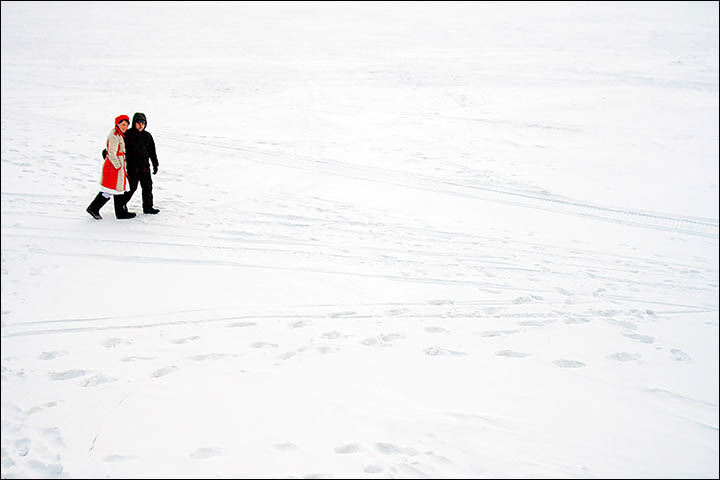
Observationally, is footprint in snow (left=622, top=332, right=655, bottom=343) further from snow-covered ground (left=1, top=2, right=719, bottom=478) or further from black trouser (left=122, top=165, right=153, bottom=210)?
black trouser (left=122, top=165, right=153, bottom=210)

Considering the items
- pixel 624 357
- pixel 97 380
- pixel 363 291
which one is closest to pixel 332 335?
pixel 363 291

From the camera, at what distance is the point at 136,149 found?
6922 mm

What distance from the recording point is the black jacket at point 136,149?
6879 mm

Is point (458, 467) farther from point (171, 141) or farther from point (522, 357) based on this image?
point (171, 141)

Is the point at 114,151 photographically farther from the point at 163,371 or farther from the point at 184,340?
the point at 163,371

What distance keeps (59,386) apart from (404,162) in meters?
7.74

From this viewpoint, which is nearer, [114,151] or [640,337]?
[640,337]

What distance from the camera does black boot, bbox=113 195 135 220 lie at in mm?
7055

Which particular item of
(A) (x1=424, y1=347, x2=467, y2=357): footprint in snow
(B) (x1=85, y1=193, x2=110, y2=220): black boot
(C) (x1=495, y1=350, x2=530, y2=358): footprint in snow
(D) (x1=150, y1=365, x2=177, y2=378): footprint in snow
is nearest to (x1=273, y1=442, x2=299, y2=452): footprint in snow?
(D) (x1=150, y1=365, x2=177, y2=378): footprint in snow

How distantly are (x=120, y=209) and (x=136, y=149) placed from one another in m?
0.79

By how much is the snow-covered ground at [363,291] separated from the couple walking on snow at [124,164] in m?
0.31

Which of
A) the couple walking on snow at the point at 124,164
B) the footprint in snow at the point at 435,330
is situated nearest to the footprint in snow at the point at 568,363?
the footprint in snow at the point at 435,330

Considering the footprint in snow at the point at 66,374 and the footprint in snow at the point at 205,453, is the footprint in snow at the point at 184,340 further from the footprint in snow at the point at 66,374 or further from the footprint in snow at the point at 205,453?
the footprint in snow at the point at 205,453

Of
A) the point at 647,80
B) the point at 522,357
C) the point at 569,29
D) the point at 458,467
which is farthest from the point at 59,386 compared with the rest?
the point at 569,29
